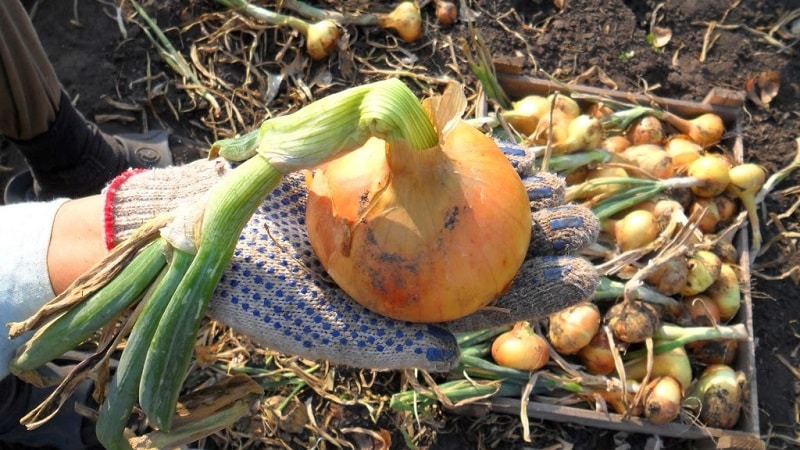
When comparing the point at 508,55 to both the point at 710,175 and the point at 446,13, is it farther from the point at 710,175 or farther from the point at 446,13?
the point at 710,175

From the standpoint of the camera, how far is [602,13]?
3.08 metres

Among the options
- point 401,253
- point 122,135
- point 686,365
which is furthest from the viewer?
point 122,135

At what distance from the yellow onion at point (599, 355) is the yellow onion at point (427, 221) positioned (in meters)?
1.02

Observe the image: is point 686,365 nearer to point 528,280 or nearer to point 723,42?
point 528,280

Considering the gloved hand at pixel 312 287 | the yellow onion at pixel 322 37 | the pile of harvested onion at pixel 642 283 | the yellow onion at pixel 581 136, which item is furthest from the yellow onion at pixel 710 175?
the yellow onion at pixel 322 37

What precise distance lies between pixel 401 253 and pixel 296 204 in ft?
1.56

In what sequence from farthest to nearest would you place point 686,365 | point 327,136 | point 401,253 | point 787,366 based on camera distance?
point 787,366
point 686,365
point 401,253
point 327,136

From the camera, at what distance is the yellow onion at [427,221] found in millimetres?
1317

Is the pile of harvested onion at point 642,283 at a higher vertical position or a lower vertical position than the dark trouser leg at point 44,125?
lower

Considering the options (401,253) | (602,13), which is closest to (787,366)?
(602,13)

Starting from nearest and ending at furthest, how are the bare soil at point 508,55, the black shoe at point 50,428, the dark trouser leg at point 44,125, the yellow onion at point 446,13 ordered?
the dark trouser leg at point 44,125, the black shoe at point 50,428, the bare soil at point 508,55, the yellow onion at point 446,13

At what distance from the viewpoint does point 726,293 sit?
7.97 ft

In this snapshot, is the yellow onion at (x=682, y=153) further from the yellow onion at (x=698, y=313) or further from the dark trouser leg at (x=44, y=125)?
the dark trouser leg at (x=44, y=125)

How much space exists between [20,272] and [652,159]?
210cm
